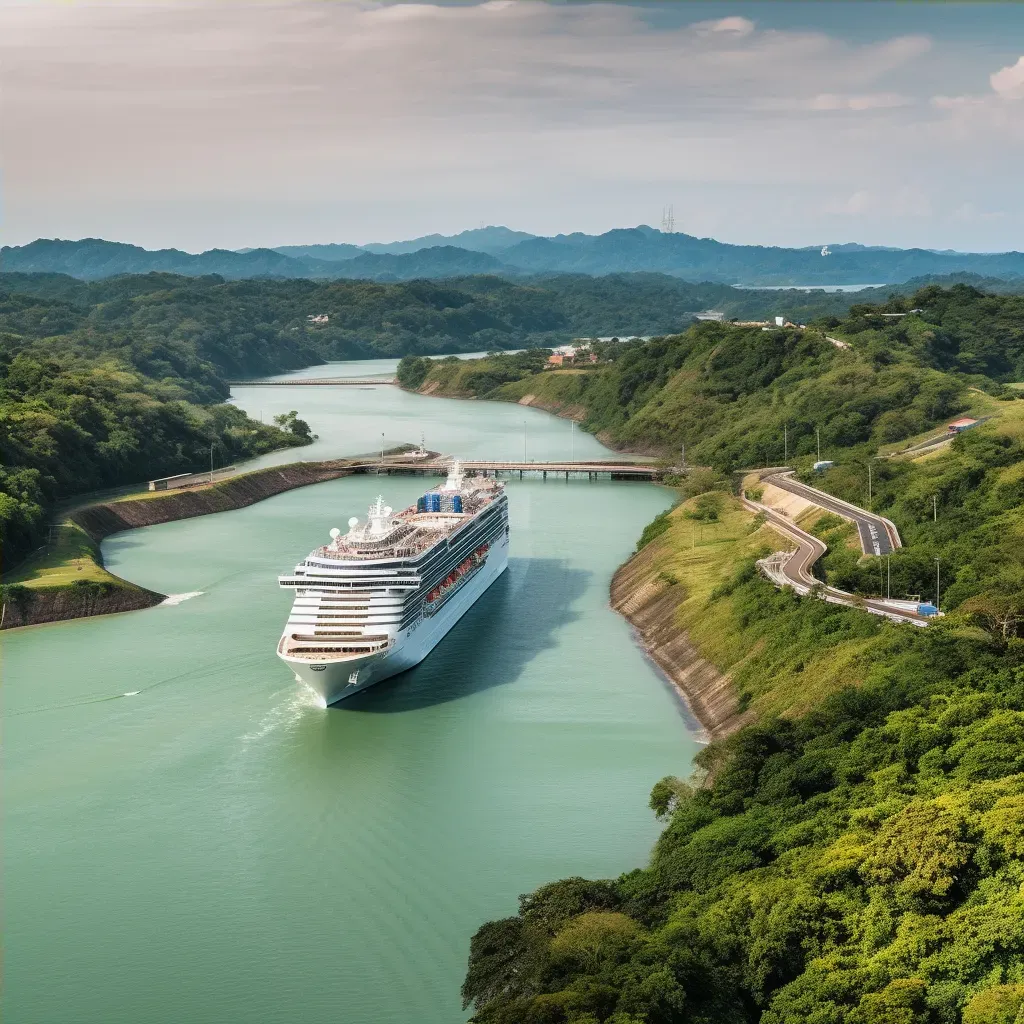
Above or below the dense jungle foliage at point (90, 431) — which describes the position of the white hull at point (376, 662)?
below

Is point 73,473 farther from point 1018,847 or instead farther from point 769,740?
point 1018,847

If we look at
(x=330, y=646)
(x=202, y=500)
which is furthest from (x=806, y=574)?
(x=202, y=500)

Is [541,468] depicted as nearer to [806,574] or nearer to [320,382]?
[806,574]

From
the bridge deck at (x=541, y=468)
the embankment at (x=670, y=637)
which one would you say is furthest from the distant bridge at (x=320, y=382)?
the embankment at (x=670, y=637)

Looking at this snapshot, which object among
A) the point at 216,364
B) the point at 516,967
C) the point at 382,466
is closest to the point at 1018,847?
the point at 516,967

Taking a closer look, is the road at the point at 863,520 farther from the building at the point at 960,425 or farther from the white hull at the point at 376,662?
the white hull at the point at 376,662

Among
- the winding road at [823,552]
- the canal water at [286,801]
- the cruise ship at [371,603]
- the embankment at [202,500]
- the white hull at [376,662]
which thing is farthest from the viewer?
the embankment at [202,500]
